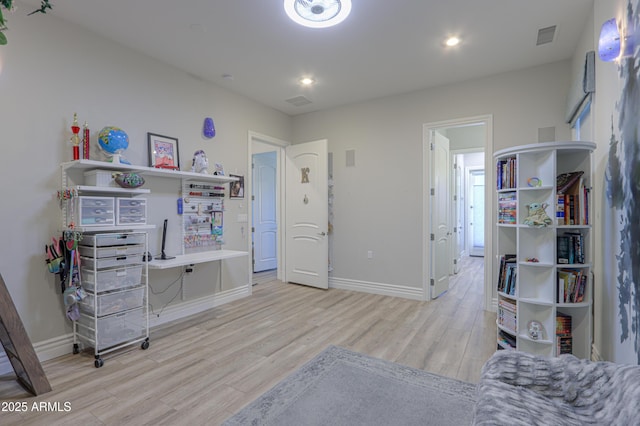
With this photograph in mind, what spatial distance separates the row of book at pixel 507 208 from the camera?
2510 millimetres

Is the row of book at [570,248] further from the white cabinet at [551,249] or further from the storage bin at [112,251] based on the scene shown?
the storage bin at [112,251]

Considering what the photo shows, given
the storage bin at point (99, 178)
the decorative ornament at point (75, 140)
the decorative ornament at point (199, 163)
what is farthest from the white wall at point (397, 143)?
the decorative ornament at point (75, 140)

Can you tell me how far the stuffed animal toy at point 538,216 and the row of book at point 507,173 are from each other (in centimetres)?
23

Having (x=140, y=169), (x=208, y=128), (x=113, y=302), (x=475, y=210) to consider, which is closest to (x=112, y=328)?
(x=113, y=302)

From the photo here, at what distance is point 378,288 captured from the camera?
15.1 feet

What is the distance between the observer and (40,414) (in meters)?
1.92

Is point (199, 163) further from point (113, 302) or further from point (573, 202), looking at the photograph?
point (573, 202)

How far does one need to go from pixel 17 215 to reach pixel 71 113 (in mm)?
954

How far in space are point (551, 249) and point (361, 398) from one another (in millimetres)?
1746

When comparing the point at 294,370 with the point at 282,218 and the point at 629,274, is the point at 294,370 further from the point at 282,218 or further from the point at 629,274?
the point at 282,218

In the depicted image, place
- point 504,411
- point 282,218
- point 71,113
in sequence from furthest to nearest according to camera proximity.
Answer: point 282,218
point 71,113
point 504,411

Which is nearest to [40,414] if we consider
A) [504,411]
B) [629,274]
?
[504,411]

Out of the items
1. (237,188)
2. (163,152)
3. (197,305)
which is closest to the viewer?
(163,152)

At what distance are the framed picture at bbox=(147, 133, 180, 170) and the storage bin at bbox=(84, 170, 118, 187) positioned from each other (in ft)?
1.82
